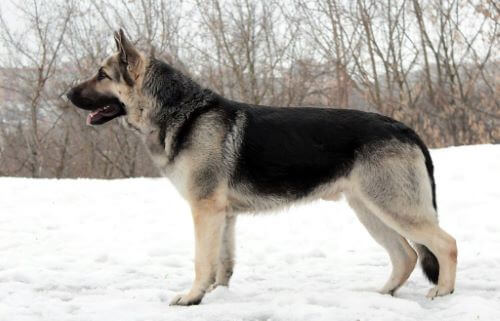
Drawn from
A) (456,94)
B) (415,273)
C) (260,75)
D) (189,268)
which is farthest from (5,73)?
(415,273)

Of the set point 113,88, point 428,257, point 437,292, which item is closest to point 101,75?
point 113,88

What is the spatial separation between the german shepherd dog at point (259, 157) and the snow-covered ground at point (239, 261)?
460 millimetres

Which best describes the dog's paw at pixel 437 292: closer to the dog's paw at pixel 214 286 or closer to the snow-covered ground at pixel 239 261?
the snow-covered ground at pixel 239 261

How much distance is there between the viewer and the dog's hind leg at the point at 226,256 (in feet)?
15.6

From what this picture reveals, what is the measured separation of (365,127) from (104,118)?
7.22ft

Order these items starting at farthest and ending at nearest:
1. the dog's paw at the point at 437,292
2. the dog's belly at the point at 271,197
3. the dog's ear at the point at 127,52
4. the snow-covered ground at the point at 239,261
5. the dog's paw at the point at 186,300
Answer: the dog's ear at the point at 127,52 → the dog's belly at the point at 271,197 → the dog's paw at the point at 437,292 → the dog's paw at the point at 186,300 → the snow-covered ground at the point at 239,261

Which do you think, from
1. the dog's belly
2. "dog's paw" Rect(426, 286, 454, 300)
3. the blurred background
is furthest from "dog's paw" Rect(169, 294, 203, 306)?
the blurred background

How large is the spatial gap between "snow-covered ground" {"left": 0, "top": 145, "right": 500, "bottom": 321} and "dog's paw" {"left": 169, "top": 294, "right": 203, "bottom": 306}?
81 mm

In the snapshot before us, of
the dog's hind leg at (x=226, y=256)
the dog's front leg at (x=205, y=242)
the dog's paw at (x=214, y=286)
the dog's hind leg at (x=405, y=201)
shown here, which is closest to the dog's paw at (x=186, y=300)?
the dog's front leg at (x=205, y=242)

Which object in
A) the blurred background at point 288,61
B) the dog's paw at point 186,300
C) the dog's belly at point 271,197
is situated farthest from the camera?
the blurred background at point 288,61

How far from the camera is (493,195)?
339 inches

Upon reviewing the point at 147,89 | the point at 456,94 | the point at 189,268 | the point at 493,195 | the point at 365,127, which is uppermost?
the point at 456,94

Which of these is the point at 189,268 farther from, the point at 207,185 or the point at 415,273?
the point at 415,273

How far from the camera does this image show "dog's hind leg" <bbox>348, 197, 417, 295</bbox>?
15.0 ft
